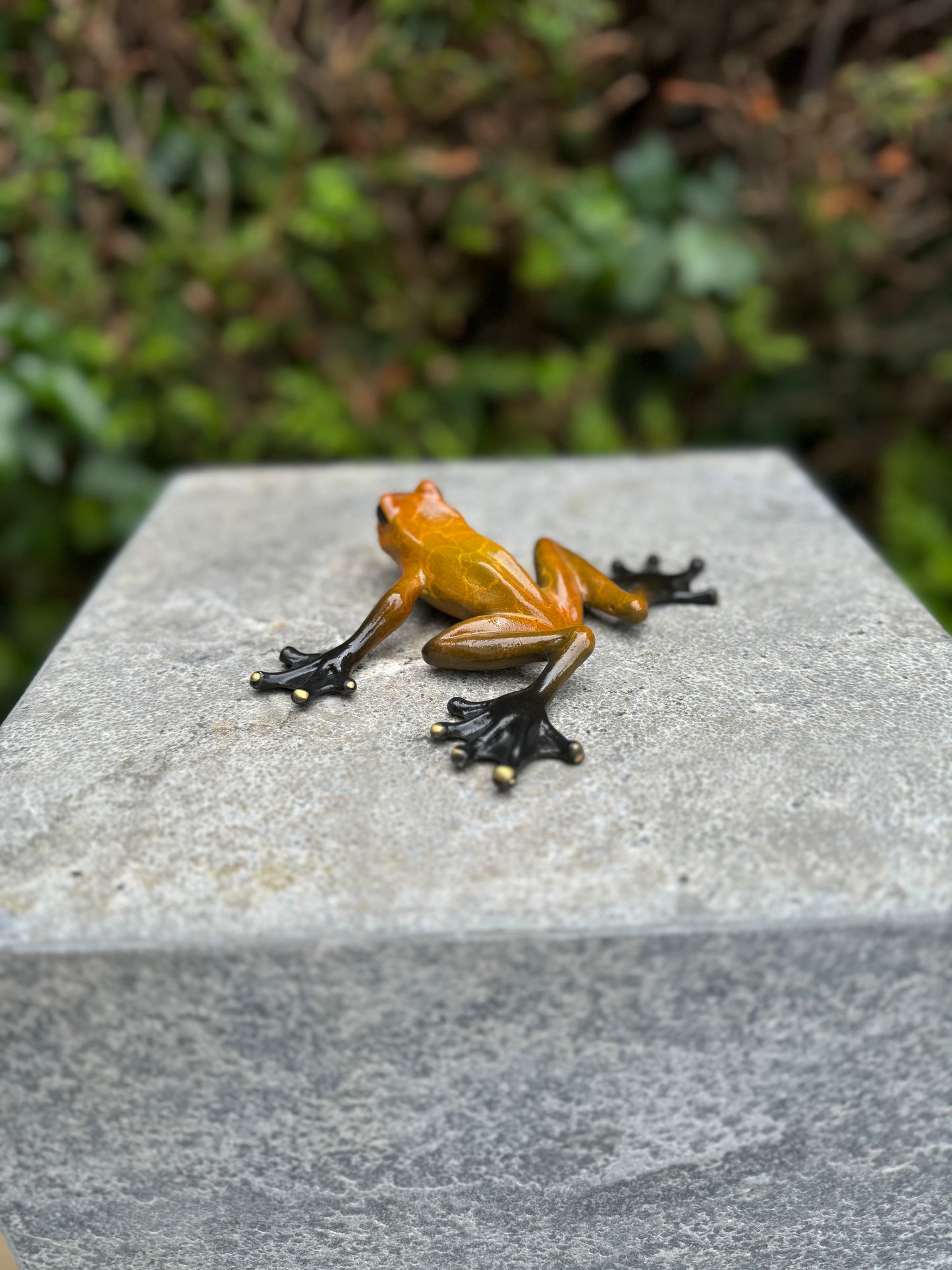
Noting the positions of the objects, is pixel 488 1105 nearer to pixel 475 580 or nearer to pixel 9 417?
pixel 475 580

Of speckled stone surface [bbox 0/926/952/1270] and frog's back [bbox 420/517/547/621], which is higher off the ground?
frog's back [bbox 420/517/547/621]

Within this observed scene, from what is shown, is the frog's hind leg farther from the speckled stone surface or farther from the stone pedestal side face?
the speckled stone surface

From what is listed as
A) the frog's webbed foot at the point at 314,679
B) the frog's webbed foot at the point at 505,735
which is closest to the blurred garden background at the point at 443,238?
the frog's webbed foot at the point at 314,679

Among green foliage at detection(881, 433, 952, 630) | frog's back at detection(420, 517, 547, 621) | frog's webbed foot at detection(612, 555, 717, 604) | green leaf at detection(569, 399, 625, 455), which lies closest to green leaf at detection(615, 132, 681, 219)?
green leaf at detection(569, 399, 625, 455)

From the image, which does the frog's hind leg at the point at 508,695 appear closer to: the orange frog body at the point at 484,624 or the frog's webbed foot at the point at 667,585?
the orange frog body at the point at 484,624

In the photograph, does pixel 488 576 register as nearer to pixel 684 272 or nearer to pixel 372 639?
pixel 372 639

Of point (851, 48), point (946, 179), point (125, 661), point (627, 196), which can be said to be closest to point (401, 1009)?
point (125, 661)
